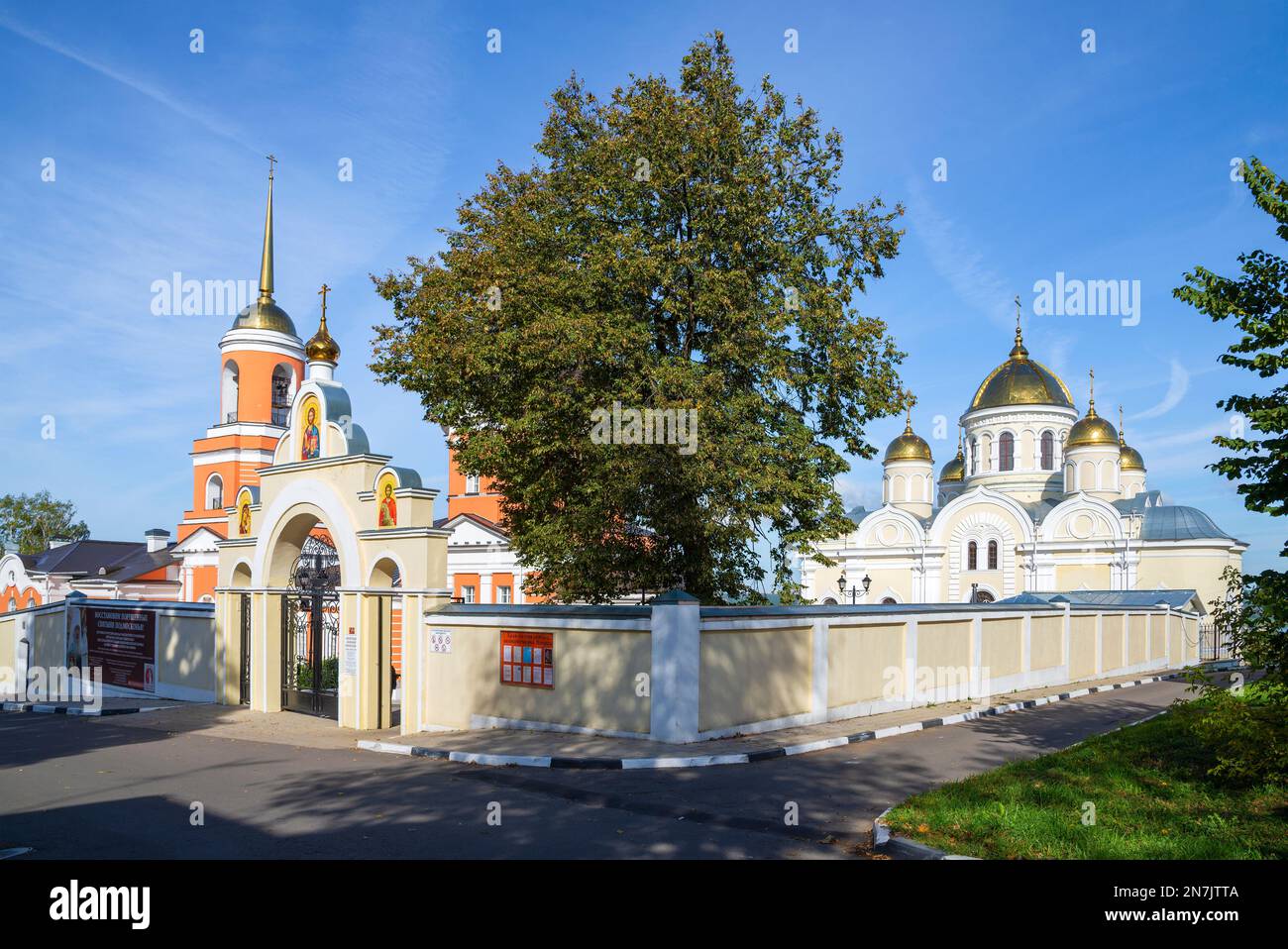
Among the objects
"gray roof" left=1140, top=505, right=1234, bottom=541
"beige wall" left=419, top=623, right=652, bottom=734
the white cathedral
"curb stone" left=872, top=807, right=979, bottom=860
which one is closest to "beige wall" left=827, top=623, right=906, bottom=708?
"beige wall" left=419, top=623, right=652, bottom=734

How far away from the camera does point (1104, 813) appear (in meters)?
7.71

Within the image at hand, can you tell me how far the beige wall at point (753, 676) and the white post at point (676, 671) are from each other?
0.24 m

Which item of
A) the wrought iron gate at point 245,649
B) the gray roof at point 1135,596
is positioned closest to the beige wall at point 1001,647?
the gray roof at point 1135,596

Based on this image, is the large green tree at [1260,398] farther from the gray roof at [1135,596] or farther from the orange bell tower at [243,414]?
the orange bell tower at [243,414]

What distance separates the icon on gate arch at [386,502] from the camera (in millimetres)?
14695

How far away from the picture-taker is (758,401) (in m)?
16.1

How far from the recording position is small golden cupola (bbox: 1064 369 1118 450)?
5012 centimetres

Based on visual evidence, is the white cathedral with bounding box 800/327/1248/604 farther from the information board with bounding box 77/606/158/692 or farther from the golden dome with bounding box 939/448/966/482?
the information board with bounding box 77/606/158/692

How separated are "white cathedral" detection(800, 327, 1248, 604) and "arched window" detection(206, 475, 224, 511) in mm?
26832
